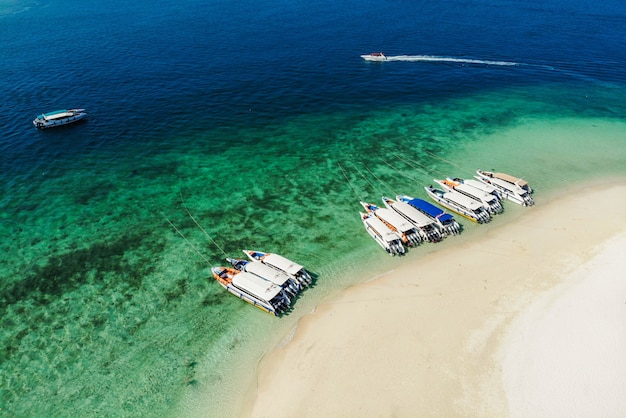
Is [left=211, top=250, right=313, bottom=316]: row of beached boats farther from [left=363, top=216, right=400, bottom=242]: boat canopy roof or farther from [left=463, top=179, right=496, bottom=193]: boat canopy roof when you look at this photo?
[left=463, top=179, right=496, bottom=193]: boat canopy roof

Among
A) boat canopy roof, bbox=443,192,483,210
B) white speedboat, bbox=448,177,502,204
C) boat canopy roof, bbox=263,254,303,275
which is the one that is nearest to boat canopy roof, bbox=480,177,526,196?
white speedboat, bbox=448,177,502,204

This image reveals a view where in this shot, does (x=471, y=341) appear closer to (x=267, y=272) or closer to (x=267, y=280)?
(x=267, y=280)

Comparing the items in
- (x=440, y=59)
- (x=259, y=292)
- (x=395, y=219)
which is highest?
(x=440, y=59)

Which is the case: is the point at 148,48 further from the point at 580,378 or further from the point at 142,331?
the point at 580,378

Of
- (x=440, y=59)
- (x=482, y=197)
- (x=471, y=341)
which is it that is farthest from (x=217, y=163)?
(x=440, y=59)

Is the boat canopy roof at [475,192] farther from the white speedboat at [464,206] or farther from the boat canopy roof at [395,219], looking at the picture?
the boat canopy roof at [395,219]

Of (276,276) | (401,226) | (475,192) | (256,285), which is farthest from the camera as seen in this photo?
(475,192)
